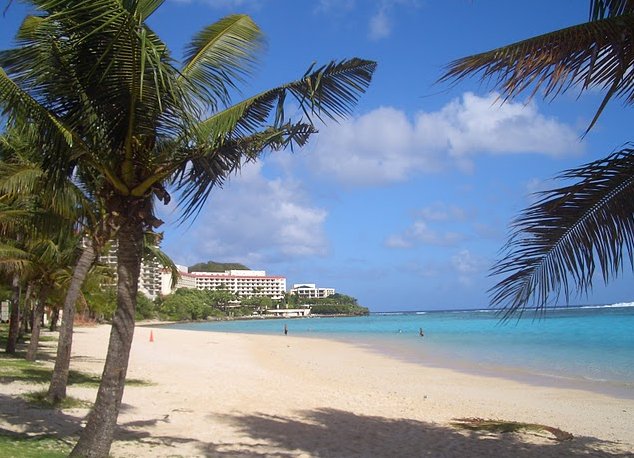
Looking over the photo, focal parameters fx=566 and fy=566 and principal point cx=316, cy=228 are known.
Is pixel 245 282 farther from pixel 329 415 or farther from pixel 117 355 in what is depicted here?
pixel 117 355

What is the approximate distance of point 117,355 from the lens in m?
5.11

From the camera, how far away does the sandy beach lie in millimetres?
7492

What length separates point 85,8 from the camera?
13.4ft

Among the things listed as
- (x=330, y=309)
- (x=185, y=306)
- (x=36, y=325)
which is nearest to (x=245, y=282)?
(x=330, y=309)

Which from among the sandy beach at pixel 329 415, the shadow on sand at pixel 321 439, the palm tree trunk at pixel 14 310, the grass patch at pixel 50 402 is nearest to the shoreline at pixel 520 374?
the sandy beach at pixel 329 415

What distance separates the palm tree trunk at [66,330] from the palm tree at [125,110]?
342cm

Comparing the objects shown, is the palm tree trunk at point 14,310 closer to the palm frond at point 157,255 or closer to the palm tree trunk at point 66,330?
the palm frond at point 157,255

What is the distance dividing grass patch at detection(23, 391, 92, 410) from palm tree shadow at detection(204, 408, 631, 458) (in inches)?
86.0

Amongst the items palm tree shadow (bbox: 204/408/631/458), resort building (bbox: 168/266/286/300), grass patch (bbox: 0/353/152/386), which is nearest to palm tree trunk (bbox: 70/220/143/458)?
palm tree shadow (bbox: 204/408/631/458)

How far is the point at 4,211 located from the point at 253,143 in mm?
6466

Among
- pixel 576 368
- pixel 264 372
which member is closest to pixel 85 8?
pixel 264 372

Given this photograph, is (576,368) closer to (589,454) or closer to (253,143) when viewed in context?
(589,454)

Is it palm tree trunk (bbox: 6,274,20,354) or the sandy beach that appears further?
palm tree trunk (bbox: 6,274,20,354)

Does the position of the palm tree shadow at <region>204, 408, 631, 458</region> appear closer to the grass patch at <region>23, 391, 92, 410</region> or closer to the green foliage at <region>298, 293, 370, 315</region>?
the grass patch at <region>23, 391, 92, 410</region>
